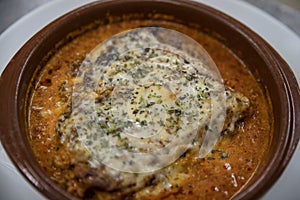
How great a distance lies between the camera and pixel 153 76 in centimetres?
200

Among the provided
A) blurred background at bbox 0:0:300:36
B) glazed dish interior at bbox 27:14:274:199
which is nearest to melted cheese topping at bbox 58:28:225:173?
glazed dish interior at bbox 27:14:274:199

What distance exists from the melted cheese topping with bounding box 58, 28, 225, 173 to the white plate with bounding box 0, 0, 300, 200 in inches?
11.5

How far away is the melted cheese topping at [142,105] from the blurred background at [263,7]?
762 millimetres

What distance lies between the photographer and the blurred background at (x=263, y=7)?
266 cm

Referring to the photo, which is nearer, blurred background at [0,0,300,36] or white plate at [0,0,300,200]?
white plate at [0,0,300,200]

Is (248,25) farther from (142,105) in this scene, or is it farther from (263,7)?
(142,105)

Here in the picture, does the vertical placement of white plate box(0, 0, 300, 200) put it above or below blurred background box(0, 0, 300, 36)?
below

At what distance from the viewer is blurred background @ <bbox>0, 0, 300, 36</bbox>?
2658 millimetres

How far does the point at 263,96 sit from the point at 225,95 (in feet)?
0.73

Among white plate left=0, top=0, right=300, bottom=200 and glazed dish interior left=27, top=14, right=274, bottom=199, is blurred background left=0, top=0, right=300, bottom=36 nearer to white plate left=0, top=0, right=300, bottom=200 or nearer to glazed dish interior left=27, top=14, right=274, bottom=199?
white plate left=0, top=0, right=300, bottom=200

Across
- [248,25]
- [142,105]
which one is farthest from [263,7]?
[142,105]

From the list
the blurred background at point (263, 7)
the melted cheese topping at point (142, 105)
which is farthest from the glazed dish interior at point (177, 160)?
the blurred background at point (263, 7)

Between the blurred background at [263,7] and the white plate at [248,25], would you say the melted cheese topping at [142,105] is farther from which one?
the blurred background at [263,7]

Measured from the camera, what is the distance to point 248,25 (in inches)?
91.2
